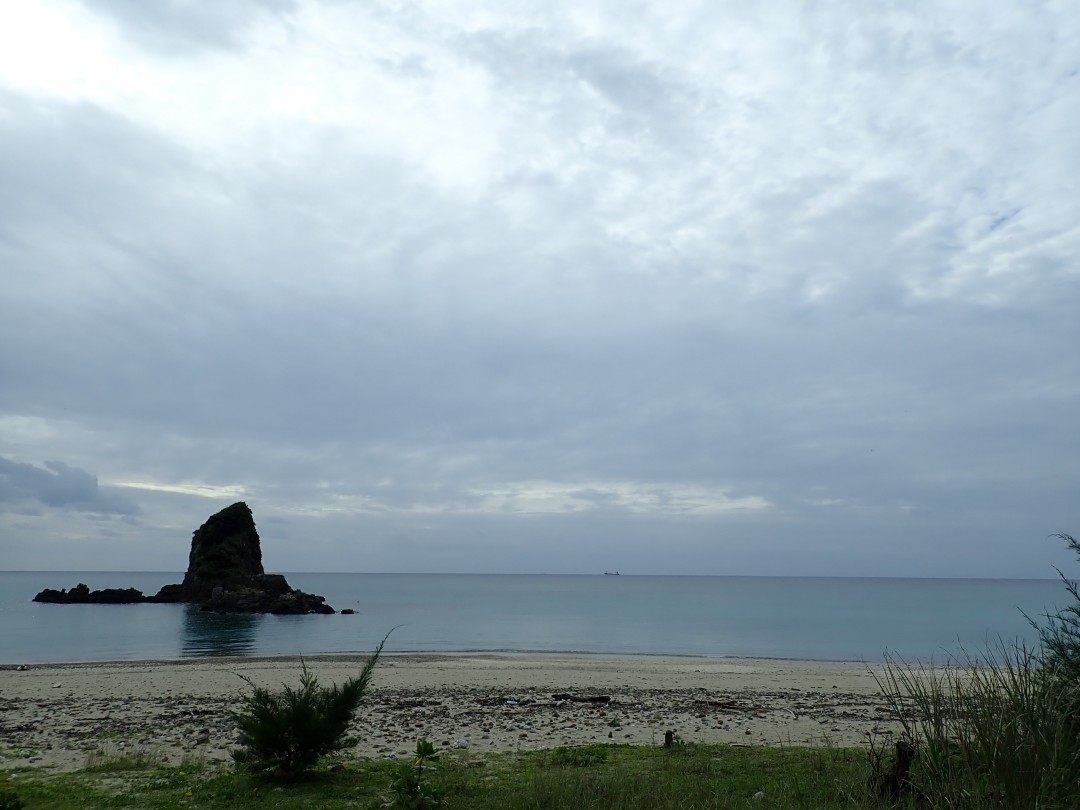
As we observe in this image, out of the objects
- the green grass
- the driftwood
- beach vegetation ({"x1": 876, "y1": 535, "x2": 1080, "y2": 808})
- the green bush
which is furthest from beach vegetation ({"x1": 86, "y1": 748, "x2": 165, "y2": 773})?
beach vegetation ({"x1": 876, "y1": 535, "x2": 1080, "y2": 808})

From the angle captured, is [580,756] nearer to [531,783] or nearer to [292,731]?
[531,783]

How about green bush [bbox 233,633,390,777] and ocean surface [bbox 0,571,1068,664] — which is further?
ocean surface [bbox 0,571,1068,664]

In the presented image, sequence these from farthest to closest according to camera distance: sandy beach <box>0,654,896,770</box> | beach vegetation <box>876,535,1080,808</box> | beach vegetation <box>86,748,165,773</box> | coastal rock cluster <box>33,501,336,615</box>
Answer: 1. coastal rock cluster <box>33,501,336,615</box>
2. sandy beach <box>0,654,896,770</box>
3. beach vegetation <box>86,748,165,773</box>
4. beach vegetation <box>876,535,1080,808</box>

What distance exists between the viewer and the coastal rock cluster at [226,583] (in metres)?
99.5

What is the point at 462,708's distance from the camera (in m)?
20.5

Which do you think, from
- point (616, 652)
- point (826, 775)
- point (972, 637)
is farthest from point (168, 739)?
point (972, 637)

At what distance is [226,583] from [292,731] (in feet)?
358

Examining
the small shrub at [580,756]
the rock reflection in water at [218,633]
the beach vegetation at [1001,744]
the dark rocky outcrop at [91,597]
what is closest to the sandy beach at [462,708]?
the small shrub at [580,756]

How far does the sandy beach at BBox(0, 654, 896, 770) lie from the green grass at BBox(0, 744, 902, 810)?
119 centimetres

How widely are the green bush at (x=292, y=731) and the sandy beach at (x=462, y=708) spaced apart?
9.75ft

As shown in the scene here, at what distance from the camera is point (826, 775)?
33.0 ft

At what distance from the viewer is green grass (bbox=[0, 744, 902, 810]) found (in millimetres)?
8680

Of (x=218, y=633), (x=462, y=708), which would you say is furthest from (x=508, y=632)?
(x=462, y=708)

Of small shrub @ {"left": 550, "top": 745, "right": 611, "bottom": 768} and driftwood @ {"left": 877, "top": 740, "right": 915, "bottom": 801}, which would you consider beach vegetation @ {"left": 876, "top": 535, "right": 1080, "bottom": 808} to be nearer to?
driftwood @ {"left": 877, "top": 740, "right": 915, "bottom": 801}
